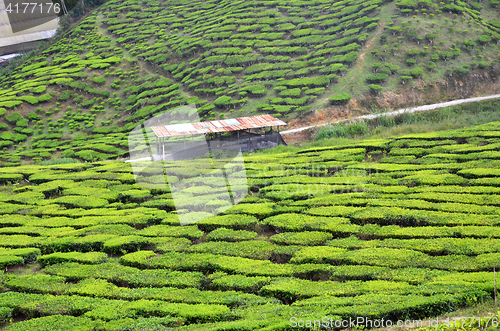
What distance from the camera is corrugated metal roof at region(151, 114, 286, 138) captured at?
2478 cm

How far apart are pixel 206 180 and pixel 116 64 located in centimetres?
3156

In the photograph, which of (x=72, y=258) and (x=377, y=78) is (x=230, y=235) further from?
(x=377, y=78)

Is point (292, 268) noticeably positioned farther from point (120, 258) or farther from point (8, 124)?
point (8, 124)

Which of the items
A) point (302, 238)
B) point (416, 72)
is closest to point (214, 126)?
point (302, 238)

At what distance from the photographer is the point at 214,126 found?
2638cm

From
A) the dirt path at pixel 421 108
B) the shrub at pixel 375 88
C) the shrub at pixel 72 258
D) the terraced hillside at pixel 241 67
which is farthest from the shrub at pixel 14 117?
the shrub at pixel 375 88

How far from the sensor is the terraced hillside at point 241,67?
3378cm

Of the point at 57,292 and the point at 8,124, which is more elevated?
the point at 8,124

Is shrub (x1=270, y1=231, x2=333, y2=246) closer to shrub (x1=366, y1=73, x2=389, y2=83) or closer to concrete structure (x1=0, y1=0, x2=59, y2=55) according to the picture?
shrub (x1=366, y1=73, x2=389, y2=83)

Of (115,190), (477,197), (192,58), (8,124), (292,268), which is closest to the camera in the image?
(292,268)

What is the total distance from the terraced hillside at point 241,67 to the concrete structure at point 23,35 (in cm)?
1012

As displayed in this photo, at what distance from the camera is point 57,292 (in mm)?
11133

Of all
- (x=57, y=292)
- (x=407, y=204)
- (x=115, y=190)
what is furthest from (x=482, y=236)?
(x=115, y=190)

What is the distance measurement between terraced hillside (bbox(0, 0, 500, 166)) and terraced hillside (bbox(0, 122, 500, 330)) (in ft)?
45.3
